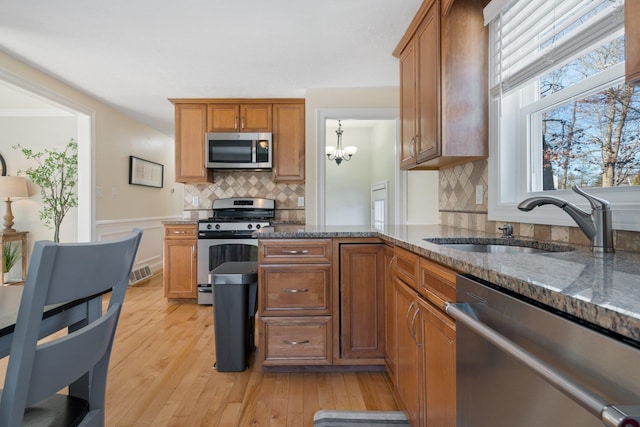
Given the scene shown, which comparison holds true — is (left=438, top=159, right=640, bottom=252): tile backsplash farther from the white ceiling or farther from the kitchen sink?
the white ceiling

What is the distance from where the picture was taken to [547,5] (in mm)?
1473

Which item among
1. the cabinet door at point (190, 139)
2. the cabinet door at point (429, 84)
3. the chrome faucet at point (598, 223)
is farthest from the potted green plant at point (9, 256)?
the chrome faucet at point (598, 223)

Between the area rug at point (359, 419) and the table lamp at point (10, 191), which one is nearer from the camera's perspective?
the area rug at point (359, 419)

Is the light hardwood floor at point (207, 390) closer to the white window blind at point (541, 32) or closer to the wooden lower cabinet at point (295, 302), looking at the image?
the wooden lower cabinet at point (295, 302)

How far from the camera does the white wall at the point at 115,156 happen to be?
3.29m

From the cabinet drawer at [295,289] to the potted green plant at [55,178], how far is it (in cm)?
328

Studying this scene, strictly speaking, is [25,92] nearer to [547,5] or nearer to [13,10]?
[13,10]

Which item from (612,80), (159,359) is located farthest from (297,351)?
(612,80)

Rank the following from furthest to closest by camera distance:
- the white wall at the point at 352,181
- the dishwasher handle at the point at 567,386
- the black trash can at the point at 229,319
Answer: the white wall at the point at 352,181 < the black trash can at the point at 229,319 < the dishwasher handle at the point at 567,386

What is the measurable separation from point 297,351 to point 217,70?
8.63 feet

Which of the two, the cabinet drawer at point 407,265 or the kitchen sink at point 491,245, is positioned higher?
the kitchen sink at point 491,245

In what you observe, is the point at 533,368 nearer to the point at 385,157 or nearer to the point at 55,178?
the point at 385,157

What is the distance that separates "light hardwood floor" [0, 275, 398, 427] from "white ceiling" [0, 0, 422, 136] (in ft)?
7.76

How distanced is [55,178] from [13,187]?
0.43 metres
